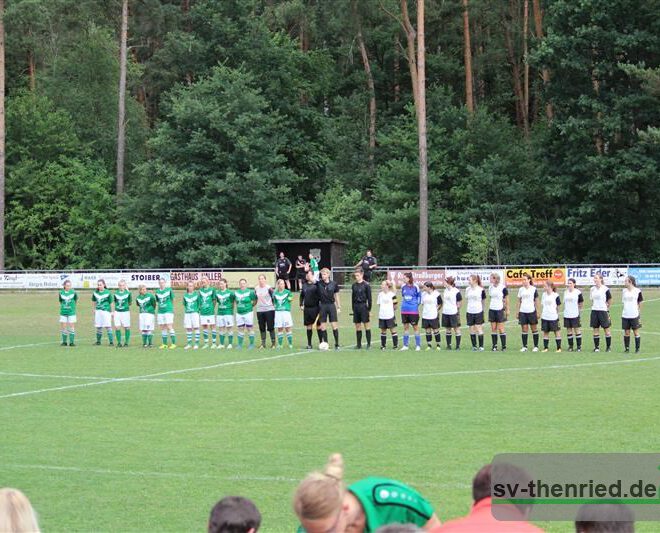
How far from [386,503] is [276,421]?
34.9 feet

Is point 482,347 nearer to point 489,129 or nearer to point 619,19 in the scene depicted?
point 619,19

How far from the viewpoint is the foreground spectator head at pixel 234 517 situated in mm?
4965

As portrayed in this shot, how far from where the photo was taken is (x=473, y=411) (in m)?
16.1

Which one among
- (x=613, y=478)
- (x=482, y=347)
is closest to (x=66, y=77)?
(x=482, y=347)

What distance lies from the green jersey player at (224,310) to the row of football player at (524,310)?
12.9ft

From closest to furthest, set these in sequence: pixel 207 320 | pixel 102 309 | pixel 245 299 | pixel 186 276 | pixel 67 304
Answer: pixel 245 299, pixel 207 320, pixel 67 304, pixel 102 309, pixel 186 276

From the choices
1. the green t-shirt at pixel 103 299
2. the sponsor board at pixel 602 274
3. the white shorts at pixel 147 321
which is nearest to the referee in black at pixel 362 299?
the white shorts at pixel 147 321

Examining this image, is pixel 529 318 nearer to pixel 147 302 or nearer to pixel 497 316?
pixel 497 316

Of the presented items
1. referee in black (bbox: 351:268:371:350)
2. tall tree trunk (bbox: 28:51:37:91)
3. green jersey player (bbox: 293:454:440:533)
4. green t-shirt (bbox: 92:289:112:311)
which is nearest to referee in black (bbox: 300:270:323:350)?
referee in black (bbox: 351:268:371:350)

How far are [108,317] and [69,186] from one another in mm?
39572

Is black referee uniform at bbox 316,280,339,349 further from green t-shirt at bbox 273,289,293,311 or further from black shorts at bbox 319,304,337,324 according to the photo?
green t-shirt at bbox 273,289,293,311

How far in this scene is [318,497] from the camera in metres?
4.73

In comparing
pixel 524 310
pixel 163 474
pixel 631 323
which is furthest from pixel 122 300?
pixel 163 474

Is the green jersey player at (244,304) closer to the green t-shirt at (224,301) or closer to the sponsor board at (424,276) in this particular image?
the green t-shirt at (224,301)
